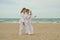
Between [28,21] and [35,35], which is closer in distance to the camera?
[35,35]

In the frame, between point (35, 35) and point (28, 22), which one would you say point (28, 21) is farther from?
point (35, 35)

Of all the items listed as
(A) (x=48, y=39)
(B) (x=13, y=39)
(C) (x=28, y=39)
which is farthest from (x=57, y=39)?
(B) (x=13, y=39)

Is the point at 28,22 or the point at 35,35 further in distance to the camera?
the point at 28,22

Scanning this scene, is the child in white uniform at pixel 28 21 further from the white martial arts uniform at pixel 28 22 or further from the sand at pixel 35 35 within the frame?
the sand at pixel 35 35

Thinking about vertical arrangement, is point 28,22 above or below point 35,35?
above

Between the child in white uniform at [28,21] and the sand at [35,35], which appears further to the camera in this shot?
the child in white uniform at [28,21]

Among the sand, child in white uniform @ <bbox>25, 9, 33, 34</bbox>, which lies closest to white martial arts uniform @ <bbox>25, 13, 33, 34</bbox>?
child in white uniform @ <bbox>25, 9, 33, 34</bbox>

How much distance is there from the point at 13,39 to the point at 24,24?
2.66 metres

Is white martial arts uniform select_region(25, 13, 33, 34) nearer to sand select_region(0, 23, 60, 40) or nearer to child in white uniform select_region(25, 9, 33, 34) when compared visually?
child in white uniform select_region(25, 9, 33, 34)

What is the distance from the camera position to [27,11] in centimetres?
1495

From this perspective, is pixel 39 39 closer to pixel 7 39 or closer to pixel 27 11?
pixel 7 39

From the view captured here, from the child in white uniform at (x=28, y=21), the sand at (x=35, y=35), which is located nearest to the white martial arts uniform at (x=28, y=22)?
the child in white uniform at (x=28, y=21)

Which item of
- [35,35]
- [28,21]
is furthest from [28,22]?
[35,35]

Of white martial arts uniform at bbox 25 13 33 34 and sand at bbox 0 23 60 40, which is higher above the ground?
white martial arts uniform at bbox 25 13 33 34
